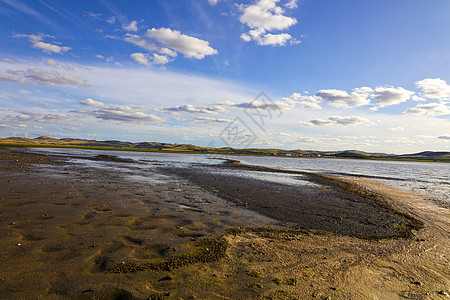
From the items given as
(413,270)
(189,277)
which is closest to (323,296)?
(189,277)

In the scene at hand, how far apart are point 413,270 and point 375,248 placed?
60.4 inches

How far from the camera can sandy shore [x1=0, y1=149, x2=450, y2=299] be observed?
498cm

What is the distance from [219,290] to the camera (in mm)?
4941

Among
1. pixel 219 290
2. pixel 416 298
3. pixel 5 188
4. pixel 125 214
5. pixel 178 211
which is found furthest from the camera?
pixel 5 188

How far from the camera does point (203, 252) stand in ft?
22.3

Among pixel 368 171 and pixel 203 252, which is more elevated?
pixel 203 252

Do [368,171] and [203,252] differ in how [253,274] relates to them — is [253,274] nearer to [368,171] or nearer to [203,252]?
[203,252]

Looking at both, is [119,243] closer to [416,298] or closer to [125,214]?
[125,214]

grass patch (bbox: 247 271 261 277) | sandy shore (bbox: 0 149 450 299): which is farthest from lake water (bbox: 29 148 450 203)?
grass patch (bbox: 247 271 261 277)

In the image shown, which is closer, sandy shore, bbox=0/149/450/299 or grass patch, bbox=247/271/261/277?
sandy shore, bbox=0/149/450/299

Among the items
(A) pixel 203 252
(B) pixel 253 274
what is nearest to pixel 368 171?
(A) pixel 203 252

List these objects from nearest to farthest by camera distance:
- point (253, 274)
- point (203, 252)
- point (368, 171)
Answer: point (253, 274) → point (203, 252) → point (368, 171)

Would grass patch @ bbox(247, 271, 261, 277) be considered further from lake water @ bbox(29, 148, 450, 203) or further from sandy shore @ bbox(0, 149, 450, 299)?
lake water @ bbox(29, 148, 450, 203)

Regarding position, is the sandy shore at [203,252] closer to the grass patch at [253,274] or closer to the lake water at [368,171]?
the grass patch at [253,274]
